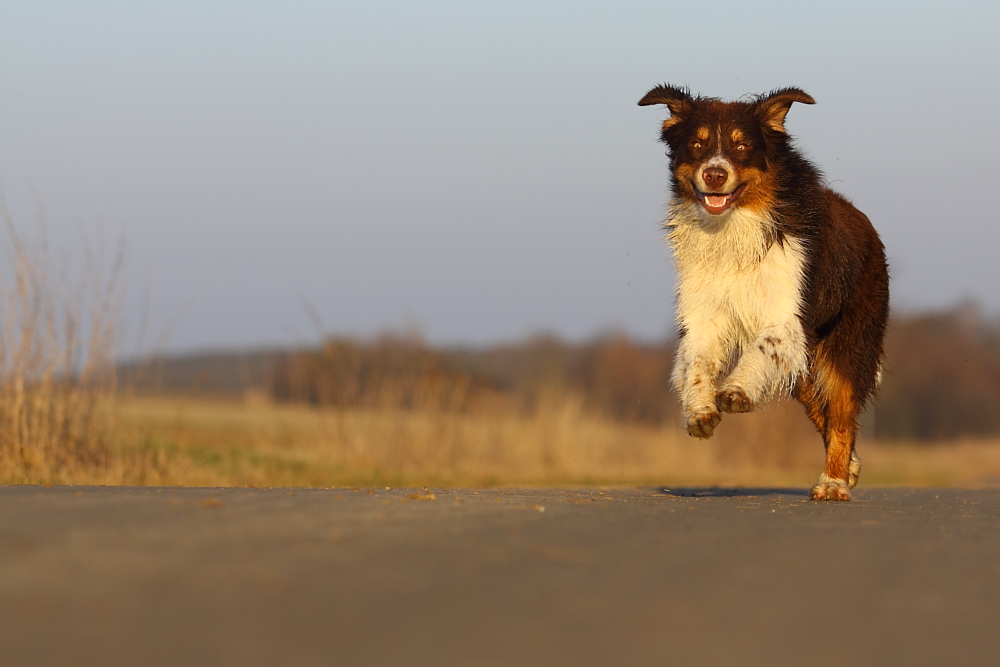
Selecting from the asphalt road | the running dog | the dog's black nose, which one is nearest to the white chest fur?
the running dog

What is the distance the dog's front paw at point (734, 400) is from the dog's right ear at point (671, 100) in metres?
2.30

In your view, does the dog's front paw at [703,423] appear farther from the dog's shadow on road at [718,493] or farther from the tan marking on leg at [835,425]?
the tan marking on leg at [835,425]

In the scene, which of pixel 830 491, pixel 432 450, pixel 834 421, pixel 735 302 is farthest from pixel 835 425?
pixel 432 450

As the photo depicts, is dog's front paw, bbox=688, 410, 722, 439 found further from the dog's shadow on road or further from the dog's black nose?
the dog's black nose

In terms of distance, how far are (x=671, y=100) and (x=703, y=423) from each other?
263 cm

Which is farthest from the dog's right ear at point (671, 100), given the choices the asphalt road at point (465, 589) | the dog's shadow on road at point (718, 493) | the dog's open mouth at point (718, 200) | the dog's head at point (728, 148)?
the asphalt road at point (465, 589)

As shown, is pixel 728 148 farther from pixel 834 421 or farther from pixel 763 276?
pixel 834 421

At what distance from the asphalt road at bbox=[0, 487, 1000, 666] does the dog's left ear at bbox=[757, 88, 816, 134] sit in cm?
374

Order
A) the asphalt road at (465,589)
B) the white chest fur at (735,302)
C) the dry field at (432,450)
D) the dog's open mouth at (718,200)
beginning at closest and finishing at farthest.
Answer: the asphalt road at (465,589) < the white chest fur at (735,302) < the dog's open mouth at (718,200) < the dry field at (432,450)

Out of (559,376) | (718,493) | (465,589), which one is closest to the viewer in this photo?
(465,589)

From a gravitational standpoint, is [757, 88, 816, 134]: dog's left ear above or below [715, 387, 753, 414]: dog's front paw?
above

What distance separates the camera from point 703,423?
282 inches

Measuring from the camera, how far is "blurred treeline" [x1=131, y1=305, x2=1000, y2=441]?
1534 centimetres

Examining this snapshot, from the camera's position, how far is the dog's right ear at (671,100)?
8391 millimetres
